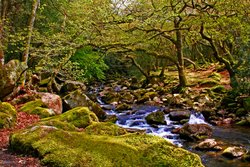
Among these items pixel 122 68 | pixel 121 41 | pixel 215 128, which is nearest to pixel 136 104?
pixel 121 41

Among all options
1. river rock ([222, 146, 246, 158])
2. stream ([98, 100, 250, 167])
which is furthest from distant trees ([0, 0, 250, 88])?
river rock ([222, 146, 246, 158])

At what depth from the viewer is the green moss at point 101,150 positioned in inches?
250

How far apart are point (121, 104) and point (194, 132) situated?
26.1 ft

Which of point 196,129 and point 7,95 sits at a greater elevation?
point 7,95

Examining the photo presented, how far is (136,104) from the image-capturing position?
21234mm

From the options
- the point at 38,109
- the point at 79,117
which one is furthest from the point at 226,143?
the point at 38,109

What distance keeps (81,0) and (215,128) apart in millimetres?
12384

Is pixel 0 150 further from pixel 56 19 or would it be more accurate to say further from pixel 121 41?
pixel 56 19

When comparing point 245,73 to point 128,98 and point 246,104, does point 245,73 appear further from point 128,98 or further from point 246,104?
point 128,98

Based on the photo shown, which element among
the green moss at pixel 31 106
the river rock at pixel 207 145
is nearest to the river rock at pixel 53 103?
the green moss at pixel 31 106

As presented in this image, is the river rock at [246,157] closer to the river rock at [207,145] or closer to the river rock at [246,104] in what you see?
the river rock at [207,145]

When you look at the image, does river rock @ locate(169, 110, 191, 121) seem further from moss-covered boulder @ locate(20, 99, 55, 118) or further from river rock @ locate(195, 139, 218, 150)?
moss-covered boulder @ locate(20, 99, 55, 118)

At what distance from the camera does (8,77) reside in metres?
14.7

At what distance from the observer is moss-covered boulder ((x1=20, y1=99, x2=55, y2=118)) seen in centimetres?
1297
